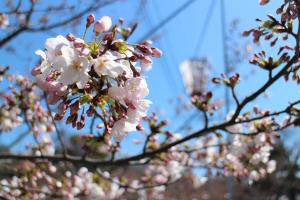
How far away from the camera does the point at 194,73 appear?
24.1ft

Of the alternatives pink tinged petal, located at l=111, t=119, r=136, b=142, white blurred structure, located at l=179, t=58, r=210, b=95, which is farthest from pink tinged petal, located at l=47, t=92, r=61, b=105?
white blurred structure, located at l=179, t=58, r=210, b=95

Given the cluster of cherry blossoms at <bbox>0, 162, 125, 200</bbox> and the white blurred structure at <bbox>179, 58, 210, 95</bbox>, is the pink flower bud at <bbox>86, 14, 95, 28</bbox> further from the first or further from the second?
the white blurred structure at <bbox>179, 58, 210, 95</bbox>

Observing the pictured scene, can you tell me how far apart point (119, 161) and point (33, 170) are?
1.63m

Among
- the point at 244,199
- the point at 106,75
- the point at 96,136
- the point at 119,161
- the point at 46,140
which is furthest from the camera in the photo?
the point at 244,199

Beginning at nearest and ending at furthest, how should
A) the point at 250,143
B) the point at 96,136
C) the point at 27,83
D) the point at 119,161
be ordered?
the point at 96,136 → the point at 119,161 → the point at 250,143 → the point at 27,83

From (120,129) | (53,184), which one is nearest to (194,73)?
(53,184)

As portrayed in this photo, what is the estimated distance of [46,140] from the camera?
3.88 metres

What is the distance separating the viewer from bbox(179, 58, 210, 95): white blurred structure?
7.07m

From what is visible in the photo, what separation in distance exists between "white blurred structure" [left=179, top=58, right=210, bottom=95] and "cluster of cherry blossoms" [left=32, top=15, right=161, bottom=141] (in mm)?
5435

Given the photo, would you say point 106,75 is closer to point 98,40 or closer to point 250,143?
point 98,40

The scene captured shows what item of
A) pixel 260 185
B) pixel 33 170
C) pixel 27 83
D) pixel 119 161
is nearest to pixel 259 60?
pixel 119 161

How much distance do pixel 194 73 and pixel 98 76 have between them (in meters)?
6.06

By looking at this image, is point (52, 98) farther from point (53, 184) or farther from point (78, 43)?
point (53, 184)

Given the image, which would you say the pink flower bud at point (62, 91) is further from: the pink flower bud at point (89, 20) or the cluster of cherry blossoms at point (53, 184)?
the cluster of cherry blossoms at point (53, 184)
